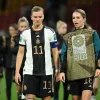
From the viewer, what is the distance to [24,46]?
798cm

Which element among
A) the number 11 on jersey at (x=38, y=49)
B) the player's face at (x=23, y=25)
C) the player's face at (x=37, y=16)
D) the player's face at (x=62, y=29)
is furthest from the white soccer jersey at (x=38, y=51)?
the player's face at (x=62, y=29)

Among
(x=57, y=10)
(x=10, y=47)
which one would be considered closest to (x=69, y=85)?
(x=10, y=47)

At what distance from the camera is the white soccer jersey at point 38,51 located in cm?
788

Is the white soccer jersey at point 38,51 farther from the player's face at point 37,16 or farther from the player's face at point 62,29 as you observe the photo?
the player's face at point 62,29

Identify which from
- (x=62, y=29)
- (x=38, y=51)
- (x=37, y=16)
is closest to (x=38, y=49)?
(x=38, y=51)

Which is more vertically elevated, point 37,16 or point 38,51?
point 37,16

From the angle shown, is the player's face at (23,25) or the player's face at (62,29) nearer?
the player's face at (23,25)

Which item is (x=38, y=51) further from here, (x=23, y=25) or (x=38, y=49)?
(x=23, y=25)

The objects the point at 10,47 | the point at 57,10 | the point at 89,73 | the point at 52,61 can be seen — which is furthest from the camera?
the point at 57,10

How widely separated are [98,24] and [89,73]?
1631cm

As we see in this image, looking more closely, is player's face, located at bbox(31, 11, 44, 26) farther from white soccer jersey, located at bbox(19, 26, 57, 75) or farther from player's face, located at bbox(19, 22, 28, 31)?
player's face, located at bbox(19, 22, 28, 31)

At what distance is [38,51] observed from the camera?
789 cm

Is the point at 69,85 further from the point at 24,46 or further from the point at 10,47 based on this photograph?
the point at 10,47

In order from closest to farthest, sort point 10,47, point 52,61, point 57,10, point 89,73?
1. point 89,73
2. point 52,61
3. point 10,47
4. point 57,10
